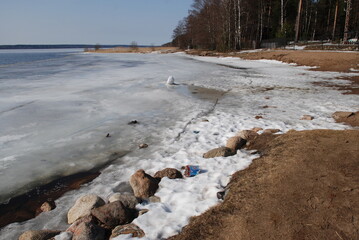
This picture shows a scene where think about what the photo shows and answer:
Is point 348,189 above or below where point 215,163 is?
above

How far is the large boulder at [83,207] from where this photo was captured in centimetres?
277

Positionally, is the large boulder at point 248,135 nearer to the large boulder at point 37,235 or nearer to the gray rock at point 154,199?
the gray rock at point 154,199

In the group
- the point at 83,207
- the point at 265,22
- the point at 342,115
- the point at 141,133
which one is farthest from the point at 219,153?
the point at 265,22

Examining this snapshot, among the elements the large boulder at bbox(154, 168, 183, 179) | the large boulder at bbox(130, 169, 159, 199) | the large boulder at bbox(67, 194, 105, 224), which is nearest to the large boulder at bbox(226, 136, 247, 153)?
the large boulder at bbox(154, 168, 183, 179)

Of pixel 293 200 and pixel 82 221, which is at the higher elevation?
pixel 293 200

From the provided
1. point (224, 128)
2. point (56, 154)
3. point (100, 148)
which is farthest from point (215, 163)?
point (56, 154)

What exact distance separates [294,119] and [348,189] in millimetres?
3534

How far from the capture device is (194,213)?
2768mm

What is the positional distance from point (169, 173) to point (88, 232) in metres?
1.47

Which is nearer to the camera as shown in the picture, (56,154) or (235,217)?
(235,217)

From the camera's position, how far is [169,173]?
12.0 feet

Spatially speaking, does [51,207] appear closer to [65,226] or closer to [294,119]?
[65,226]

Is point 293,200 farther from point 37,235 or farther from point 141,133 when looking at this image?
point 141,133

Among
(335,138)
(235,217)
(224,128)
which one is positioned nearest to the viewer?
(235,217)
